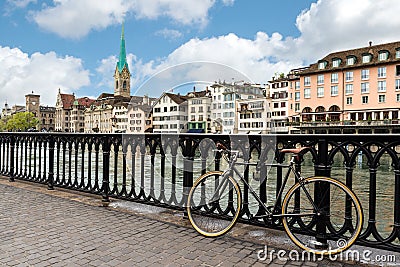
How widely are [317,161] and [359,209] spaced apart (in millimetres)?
659

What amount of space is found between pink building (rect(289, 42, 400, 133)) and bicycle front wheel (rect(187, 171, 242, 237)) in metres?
50.5

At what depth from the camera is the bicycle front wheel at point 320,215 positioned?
3488 mm

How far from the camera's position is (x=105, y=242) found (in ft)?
12.6

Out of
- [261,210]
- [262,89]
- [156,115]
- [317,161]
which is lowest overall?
[261,210]

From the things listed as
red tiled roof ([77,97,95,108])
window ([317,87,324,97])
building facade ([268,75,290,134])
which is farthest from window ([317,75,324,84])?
red tiled roof ([77,97,95,108])

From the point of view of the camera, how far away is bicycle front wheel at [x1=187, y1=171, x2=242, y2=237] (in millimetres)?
4129

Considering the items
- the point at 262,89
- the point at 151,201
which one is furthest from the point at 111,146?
the point at 262,89

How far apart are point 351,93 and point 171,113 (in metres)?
57.0

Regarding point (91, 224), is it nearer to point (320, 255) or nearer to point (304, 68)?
point (320, 255)

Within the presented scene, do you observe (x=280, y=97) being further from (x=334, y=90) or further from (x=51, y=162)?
(x=51, y=162)

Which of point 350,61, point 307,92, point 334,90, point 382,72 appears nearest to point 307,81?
point 307,92

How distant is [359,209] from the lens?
3320mm

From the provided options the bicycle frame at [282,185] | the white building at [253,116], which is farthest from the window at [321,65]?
the bicycle frame at [282,185]

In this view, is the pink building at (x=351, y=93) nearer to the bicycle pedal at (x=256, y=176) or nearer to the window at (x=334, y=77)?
the window at (x=334, y=77)
